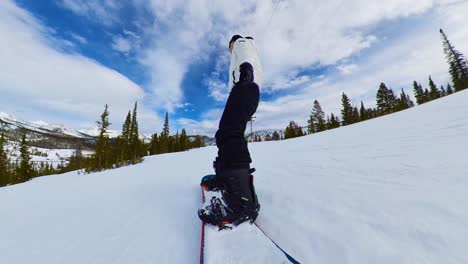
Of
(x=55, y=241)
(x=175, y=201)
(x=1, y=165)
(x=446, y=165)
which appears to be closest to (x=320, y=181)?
(x=446, y=165)

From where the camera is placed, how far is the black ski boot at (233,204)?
1923 mm

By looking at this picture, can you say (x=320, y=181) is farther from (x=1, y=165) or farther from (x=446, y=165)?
(x=1, y=165)

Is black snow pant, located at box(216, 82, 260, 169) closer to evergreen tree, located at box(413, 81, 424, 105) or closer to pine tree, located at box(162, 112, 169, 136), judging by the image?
pine tree, located at box(162, 112, 169, 136)

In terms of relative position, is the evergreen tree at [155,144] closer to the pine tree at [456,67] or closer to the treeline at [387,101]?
the treeline at [387,101]

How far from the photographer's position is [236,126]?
7.12 feet

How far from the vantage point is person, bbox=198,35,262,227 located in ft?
6.47

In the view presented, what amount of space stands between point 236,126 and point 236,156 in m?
0.34

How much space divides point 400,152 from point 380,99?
4923 centimetres

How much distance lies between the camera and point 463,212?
52.6 inches

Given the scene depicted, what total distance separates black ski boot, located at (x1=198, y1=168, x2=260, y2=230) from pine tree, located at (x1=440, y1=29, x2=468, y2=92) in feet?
175

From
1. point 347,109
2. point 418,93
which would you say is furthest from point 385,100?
point 418,93

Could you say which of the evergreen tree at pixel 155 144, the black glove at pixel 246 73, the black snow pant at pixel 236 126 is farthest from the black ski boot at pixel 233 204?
the evergreen tree at pixel 155 144

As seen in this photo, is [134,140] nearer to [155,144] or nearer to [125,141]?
[125,141]

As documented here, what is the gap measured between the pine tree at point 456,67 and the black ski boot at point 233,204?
175 ft
